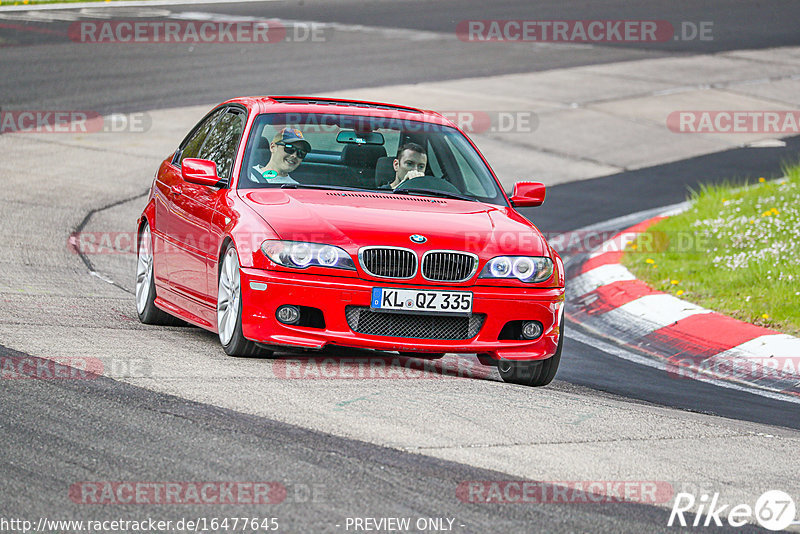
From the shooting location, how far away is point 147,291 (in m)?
8.66

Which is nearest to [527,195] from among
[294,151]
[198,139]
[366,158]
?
[366,158]

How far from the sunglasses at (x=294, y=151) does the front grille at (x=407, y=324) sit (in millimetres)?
1485

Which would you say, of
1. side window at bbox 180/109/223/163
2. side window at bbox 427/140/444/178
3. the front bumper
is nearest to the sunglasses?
side window at bbox 427/140/444/178

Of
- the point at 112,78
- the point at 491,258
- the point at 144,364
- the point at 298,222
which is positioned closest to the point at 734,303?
the point at 491,258

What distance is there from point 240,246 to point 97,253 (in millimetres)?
4798

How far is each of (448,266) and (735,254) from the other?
5.16m

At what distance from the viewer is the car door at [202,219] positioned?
7.66m

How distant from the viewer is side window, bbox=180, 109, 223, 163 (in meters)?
8.92

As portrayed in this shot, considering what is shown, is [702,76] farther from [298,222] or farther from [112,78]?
[298,222]

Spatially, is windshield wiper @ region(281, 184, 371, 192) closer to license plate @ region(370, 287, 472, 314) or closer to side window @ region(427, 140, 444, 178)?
side window @ region(427, 140, 444, 178)

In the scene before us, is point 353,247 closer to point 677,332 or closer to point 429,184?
point 429,184

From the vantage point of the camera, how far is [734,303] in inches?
396

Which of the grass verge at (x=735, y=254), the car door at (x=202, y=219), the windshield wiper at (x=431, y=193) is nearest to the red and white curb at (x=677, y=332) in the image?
the grass verge at (x=735, y=254)

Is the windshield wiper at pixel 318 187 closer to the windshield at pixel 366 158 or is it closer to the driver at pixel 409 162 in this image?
the windshield at pixel 366 158
